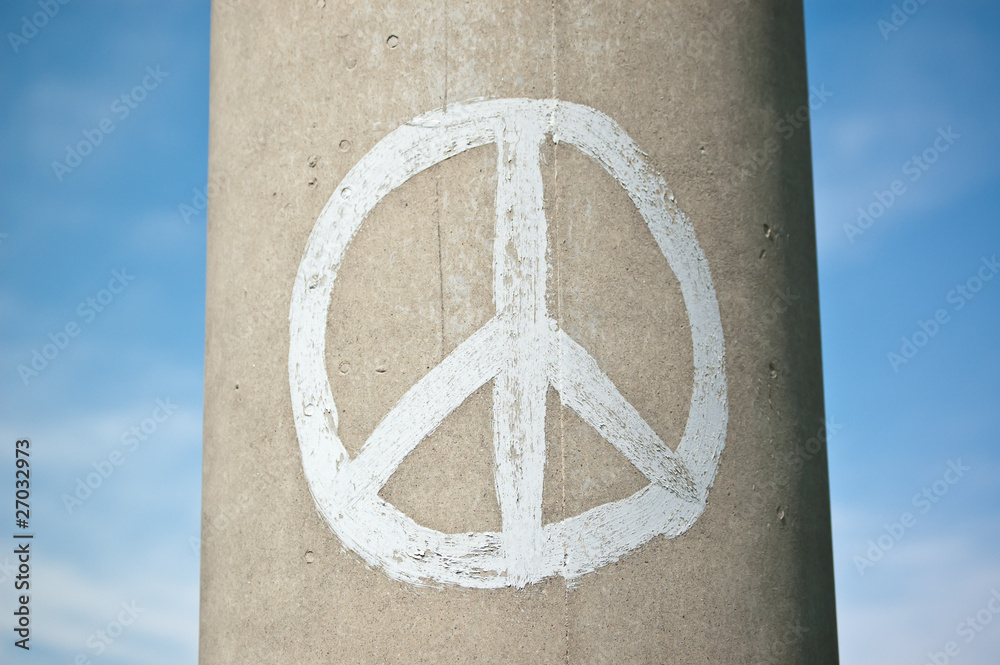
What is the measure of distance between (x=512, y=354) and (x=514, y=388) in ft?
0.32

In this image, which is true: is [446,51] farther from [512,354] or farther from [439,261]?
[512,354]

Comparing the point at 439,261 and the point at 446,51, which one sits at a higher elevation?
the point at 446,51

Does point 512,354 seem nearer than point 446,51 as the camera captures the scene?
Yes

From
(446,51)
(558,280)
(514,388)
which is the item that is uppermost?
(446,51)

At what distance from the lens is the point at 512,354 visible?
2.68 metres

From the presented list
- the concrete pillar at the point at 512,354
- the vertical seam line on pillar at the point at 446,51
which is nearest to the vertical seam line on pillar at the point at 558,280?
the concrete pillar at the point at 512,354

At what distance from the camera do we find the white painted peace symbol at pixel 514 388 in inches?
103

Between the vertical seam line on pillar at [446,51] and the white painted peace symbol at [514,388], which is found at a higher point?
the vertical seam line on pillar at [446,51]

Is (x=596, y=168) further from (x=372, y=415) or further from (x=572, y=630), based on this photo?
(x=572, y=630)

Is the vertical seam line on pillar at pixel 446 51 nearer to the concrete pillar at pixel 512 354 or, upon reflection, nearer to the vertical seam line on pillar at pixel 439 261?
the concrete pillar at pixel 512 354

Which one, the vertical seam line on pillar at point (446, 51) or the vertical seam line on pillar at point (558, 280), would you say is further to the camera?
the vertical seam line on pillar at point (446, 51)

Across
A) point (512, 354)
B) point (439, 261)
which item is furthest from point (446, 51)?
point (512, 354)

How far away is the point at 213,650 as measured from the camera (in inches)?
122

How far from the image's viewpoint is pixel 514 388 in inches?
105
